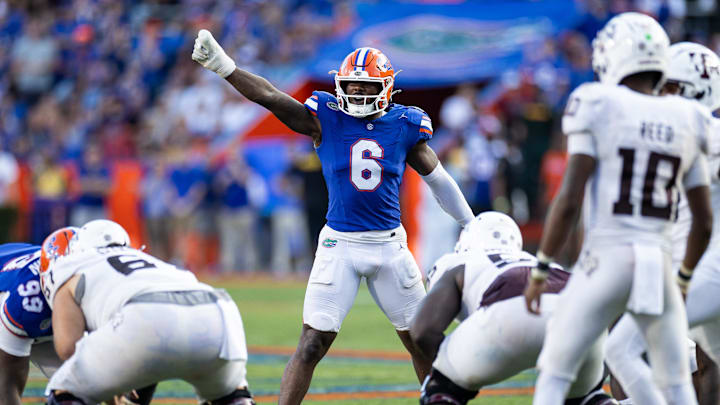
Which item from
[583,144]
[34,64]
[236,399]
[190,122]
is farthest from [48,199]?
[583,144]

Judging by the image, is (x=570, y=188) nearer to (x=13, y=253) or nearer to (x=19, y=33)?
(x=13, y=253)

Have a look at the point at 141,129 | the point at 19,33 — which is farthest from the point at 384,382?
the point at 19,33

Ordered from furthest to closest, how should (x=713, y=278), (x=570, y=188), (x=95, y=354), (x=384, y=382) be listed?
1. (x=384, y=382)
2. (x=713, y=278)
3. (x=95, y=354)
4. (x=570, y=188)

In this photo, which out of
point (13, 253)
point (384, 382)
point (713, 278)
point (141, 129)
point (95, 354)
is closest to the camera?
point (95, 354)

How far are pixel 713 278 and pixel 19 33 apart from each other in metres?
21.2

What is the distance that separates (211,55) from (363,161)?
1046 mm

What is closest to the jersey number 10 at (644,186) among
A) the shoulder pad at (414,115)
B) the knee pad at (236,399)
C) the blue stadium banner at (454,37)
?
the knee pad at (236,399)

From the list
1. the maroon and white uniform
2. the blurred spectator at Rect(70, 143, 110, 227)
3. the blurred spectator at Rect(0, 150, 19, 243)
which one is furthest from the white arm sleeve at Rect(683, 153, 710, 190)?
the blurred spectator at Rect(0, 150, 19, 243)

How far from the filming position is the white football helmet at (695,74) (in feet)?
18.1

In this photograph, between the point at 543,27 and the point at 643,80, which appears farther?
the point at 543,27

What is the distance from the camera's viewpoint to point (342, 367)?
9.22 metres

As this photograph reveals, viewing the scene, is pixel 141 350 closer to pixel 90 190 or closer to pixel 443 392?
pixel 443 392

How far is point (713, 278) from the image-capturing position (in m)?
5.19

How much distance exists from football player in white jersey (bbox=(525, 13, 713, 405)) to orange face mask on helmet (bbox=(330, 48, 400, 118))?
188 cm
